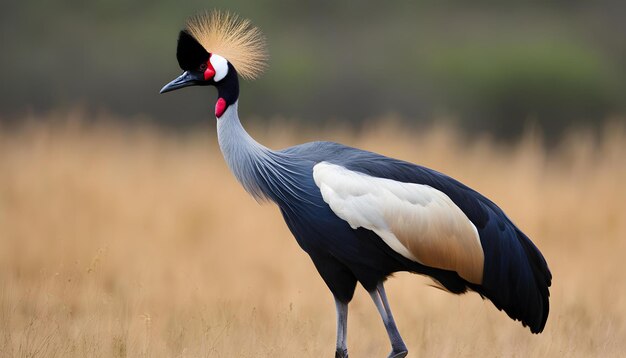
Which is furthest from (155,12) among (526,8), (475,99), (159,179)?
(159,179)

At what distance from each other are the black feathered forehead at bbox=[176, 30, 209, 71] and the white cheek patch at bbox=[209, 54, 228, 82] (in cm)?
4

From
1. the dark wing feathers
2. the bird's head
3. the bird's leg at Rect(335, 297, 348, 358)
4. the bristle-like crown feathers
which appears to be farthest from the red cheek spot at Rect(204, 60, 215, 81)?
the bird's leg at Rect(335, 297, 348, 358)

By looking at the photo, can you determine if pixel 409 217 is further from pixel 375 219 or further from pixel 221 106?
pixel 221 106

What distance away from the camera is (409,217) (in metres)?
4.34

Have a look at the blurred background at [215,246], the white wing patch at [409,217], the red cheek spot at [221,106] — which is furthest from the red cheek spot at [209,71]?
the blurred background at [215,246]

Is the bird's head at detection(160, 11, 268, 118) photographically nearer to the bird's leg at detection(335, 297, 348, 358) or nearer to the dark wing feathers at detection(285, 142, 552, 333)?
the dark wing feathers at detection(285, 142, 552, 333)

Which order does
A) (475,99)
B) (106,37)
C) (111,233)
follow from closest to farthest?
(111,233)
(106,37)
(475,99)

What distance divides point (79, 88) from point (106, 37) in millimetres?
1513

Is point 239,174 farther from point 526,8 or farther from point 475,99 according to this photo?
point 526,8

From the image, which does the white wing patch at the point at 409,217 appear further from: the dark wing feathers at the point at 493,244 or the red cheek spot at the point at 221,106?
the red cheek spot at the point at 221,106

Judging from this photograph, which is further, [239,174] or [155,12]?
[155,12]

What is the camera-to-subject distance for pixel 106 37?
16844 millimetres

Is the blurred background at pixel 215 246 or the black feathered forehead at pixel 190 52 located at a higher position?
the black feathered forehead at pixel 190 52

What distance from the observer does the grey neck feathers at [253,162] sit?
175 inches
